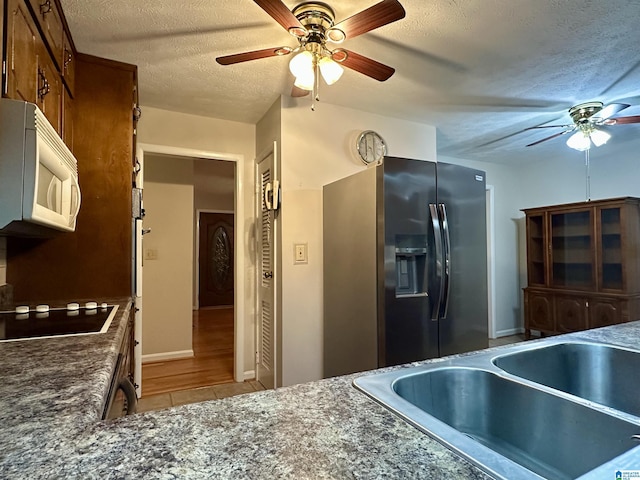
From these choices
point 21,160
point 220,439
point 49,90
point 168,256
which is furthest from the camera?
point 168,256

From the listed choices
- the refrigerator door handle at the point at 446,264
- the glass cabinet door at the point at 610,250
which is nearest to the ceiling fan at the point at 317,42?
the refrigerator door handle at the point at 446,264

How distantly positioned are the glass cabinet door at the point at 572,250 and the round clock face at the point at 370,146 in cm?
249

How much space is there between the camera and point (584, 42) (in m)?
1.96

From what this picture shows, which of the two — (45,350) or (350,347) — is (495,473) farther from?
(350,347)

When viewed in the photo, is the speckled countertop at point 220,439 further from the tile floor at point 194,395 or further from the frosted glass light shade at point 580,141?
the frosted glass light shade at point 580,141

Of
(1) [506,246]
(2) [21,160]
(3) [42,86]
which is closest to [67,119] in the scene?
(3) [42,86]

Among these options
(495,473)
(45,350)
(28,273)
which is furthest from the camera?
(28,273)

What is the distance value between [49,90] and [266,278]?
1850 millimetres

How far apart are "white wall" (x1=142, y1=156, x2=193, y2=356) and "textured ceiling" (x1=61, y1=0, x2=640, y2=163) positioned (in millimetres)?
1130

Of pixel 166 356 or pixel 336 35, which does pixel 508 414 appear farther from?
pixel 166 356

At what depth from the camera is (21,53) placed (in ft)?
4.12

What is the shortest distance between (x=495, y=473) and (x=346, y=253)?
1944 mm

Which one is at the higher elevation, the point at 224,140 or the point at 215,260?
the point at 224,140

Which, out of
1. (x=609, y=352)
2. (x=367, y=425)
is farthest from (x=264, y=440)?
(x=609, y=352)
